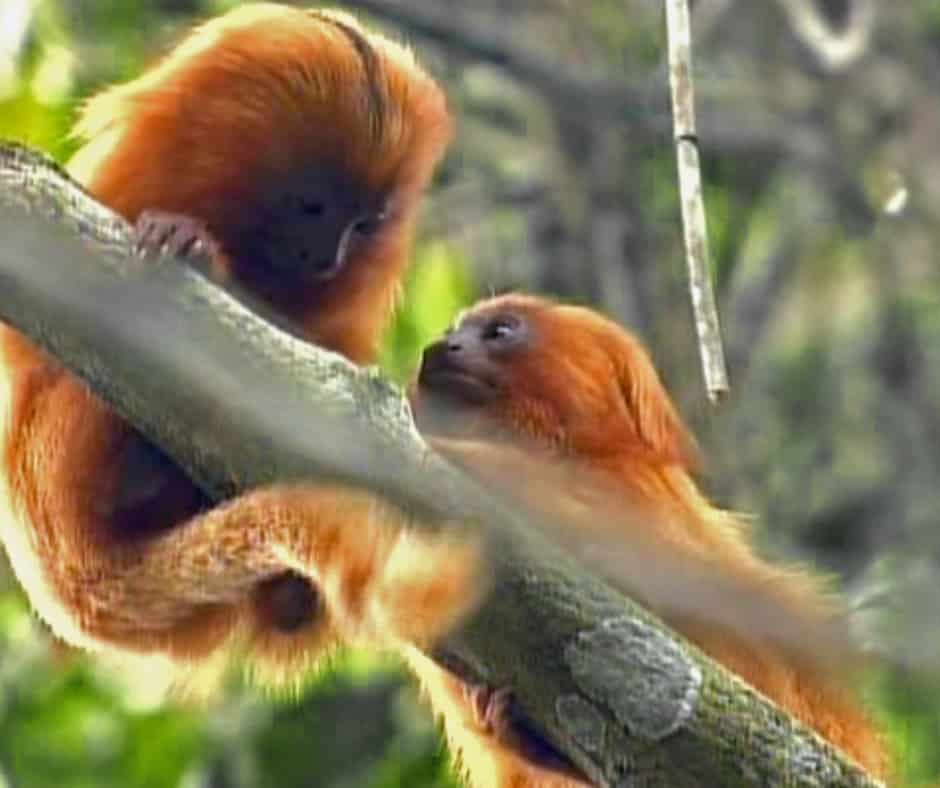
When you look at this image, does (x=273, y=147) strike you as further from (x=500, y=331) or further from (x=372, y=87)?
(x=500, y=331)

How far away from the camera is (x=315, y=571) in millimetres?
2930

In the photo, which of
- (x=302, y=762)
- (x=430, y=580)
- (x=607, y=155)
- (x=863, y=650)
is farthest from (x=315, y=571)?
(x=607, y=155)

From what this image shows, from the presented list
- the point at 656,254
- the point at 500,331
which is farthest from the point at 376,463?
the point at 656,254

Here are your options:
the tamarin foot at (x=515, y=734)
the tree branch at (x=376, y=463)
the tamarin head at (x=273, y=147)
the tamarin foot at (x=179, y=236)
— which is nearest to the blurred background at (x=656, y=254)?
the tamarin head at (x=273, y=147)

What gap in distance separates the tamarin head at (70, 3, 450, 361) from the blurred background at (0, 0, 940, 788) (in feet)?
2.16

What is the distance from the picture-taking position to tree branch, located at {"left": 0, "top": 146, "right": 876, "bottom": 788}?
2314mm

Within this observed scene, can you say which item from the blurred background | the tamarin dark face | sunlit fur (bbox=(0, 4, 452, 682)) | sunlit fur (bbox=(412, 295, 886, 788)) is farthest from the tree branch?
the blurred background

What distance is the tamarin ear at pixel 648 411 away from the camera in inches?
144

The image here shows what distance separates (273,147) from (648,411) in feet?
1.94

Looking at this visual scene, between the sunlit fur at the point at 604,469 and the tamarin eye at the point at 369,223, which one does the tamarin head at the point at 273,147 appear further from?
the sunlit fur at the point at 604,469

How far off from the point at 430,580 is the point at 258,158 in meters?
1.21

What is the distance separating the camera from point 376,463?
230 centimetres

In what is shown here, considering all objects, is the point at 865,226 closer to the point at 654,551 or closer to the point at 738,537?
the point at 738,537

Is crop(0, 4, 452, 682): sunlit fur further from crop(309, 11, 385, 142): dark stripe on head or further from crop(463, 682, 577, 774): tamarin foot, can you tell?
crop(463, 682, 577, 774): tamarin foot
